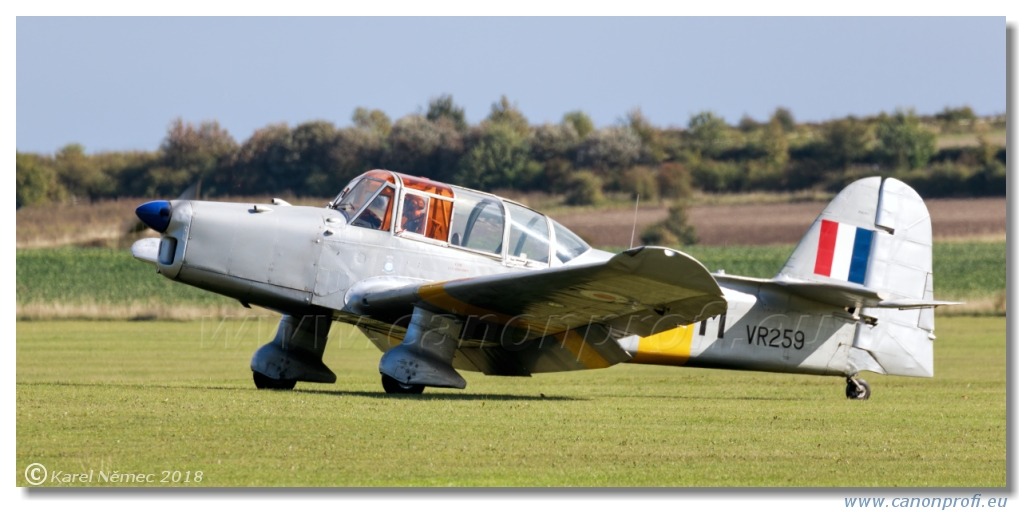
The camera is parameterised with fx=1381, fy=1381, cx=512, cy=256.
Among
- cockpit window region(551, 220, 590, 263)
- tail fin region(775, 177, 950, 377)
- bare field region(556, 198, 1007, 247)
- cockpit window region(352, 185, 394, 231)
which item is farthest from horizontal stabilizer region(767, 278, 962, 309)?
bare field region(556, 198, 1007, 247)

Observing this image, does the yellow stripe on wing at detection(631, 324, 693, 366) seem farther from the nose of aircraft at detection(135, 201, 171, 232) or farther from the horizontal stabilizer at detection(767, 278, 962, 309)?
the nose of aircraft at detection(135, 201, 171, 232)

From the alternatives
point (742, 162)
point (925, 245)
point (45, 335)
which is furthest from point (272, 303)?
point (742, 162)

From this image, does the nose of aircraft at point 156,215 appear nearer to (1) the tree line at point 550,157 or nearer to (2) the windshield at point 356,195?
(2) the windshield at point 356,195

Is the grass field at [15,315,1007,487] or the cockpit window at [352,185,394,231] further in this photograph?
the cockpit window at [352,185,394,231]

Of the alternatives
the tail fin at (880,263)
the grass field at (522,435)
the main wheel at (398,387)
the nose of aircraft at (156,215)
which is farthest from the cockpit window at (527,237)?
the nose of aircraft at (156,215)

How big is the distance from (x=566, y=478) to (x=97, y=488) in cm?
315

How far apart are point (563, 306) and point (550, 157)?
32.6 meters

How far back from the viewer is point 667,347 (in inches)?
618

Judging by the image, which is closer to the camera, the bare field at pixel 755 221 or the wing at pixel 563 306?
the wing at pixel 563 306

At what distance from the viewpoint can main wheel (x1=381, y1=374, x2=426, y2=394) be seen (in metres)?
14.3

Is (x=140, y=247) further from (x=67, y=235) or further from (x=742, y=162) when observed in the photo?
(x=742, y=162)

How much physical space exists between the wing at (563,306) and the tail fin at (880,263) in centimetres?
275

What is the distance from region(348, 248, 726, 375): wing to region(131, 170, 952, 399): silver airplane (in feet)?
0.08

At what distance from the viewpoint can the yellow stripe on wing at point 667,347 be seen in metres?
15.6
